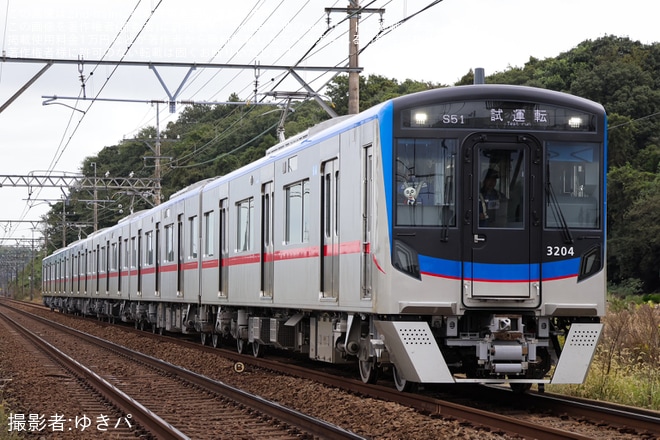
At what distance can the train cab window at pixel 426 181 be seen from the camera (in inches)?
415

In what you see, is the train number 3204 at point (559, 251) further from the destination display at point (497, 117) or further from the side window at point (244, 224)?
the side window at point (244, 224)

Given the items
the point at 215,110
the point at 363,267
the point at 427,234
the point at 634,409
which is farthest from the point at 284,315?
the point at 215,110

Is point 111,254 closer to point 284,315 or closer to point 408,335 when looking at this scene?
point 284,315

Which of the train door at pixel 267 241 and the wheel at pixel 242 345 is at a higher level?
the train door at pixel 267 241

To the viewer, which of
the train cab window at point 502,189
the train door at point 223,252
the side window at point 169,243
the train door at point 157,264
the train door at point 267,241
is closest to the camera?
the train cab window at point 502,189

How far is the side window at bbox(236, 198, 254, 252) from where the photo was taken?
16703 millimetres

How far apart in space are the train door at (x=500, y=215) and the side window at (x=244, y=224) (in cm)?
654

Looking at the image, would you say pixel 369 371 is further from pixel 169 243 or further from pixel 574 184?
pixel 169 243

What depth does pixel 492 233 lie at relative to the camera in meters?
10.5

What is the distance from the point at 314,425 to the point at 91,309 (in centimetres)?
3380

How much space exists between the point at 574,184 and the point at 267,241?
19.6ft

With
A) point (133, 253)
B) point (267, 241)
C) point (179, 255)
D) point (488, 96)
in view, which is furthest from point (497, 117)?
→ point (133, 253)

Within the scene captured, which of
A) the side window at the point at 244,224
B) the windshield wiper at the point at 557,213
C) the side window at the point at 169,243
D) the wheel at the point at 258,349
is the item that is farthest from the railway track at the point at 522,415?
the side window at the point at 169,243

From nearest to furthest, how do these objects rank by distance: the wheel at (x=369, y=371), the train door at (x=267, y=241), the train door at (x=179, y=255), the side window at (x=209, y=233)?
the wheel at (x=369, y=371) < the train door at (x=267, y=241) < the side window at (x=209, y=233) < the train door at (x=179, y=255)
